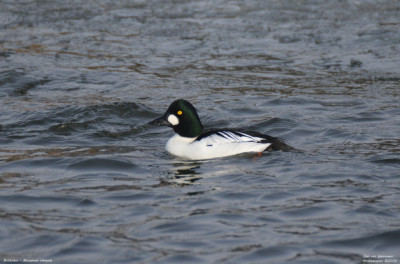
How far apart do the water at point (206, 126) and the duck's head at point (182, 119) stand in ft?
1.44

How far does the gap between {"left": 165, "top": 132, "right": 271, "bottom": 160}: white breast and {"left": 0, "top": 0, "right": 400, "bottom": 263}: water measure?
0.41 feet

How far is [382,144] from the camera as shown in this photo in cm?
943

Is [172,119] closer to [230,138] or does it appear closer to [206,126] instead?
[230,138]

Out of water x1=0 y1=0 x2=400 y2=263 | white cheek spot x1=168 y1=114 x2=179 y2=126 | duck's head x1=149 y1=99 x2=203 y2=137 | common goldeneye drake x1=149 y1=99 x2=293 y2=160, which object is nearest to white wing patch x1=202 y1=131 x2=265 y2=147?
common goldeneye drake x1=149 y1=99 x2=293 y2=160

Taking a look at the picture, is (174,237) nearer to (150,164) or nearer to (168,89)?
(150,164)

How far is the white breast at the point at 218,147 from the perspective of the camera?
909cm

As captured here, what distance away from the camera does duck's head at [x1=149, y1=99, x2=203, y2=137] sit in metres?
9.41

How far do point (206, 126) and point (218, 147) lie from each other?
2179 millimetres

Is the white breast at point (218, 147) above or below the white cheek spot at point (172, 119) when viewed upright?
→ below

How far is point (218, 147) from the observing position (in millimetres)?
9141

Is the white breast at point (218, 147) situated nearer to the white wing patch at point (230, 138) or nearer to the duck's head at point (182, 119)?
the white wing patch at point (230, 138)

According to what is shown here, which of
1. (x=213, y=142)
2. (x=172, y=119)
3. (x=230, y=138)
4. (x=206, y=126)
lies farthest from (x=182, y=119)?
(x=206, y=126)

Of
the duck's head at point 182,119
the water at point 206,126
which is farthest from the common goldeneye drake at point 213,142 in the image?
the water at point 206,126

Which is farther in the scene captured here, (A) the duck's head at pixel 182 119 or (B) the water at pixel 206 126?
(A) the duck's head at pixel 182 119
